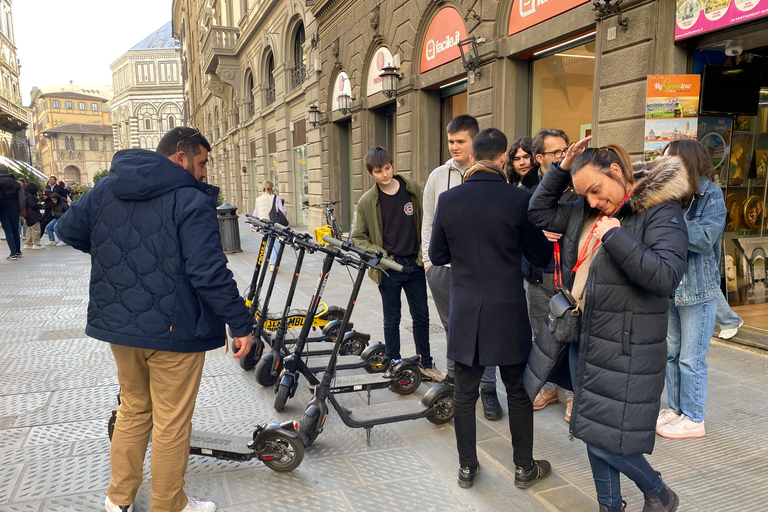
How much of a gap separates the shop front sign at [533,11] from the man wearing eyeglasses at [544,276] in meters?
3.79

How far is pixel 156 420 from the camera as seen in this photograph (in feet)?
8.41

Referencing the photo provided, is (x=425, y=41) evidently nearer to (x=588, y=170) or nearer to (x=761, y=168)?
(x=761, y=168)

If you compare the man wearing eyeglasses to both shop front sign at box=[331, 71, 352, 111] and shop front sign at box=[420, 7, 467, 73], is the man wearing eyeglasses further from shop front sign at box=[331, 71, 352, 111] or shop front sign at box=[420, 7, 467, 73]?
shop front sign at box=[331, 71, 352, 111]

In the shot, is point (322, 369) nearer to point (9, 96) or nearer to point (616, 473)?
point (616, 473)

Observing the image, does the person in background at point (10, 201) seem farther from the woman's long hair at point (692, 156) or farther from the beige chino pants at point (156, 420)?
the woman's long hair at point (692, 156)

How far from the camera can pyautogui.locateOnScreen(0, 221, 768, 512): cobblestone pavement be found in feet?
9.29

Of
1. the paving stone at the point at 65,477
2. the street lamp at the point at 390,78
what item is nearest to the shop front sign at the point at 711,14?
the paving stone at the point at 65,477

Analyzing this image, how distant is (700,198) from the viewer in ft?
10.9

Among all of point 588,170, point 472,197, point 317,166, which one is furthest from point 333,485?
point 317,166

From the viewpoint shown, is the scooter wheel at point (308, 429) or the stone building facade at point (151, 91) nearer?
the scooter wheel at point (308, 429)

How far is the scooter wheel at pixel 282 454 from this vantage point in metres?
3.08

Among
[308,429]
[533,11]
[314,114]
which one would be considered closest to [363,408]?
[308,429]

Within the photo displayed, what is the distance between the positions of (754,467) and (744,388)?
4.16ft

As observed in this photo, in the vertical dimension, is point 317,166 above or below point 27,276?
above
